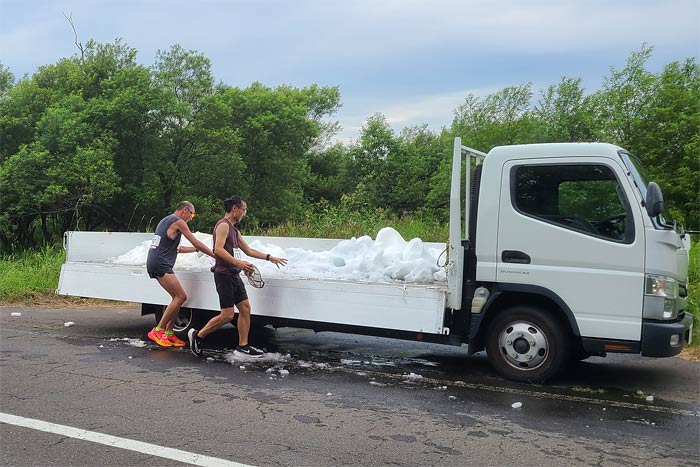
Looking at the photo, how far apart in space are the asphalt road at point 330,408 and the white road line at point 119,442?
1 cm

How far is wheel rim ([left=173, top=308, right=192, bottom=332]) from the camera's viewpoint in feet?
26.4

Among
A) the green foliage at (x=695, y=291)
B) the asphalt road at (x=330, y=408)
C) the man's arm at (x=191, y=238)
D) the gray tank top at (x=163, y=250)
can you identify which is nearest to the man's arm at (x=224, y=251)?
the man's arm at (x=191, y=238)

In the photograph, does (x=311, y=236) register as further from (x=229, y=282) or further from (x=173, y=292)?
(x=229, y=282)

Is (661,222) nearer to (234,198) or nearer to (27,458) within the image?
(234,198)

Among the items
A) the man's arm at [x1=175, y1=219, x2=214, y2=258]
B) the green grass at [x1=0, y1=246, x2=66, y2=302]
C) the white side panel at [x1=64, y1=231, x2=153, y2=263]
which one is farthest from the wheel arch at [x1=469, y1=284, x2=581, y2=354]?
the green grass at [x1=0, y1=246, x2=66, y2=302]

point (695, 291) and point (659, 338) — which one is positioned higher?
point (695, 291)

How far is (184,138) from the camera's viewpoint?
91.0 ft

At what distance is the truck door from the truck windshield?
13 centimetres

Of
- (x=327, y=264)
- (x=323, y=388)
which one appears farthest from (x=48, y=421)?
(x=327, y=264)

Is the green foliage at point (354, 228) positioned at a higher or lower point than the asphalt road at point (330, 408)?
higher

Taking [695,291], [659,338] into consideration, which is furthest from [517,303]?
[695,291]

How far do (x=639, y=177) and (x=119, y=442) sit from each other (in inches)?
199

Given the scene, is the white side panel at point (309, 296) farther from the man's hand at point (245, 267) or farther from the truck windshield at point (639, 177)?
the truck windshield at point (639, 177)

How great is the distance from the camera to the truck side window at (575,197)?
5812 mm
